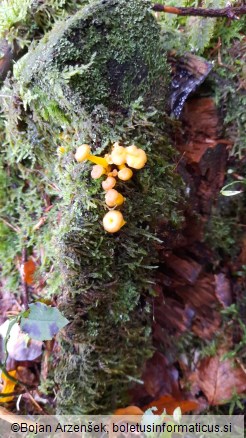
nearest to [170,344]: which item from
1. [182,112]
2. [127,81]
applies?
[182,112]

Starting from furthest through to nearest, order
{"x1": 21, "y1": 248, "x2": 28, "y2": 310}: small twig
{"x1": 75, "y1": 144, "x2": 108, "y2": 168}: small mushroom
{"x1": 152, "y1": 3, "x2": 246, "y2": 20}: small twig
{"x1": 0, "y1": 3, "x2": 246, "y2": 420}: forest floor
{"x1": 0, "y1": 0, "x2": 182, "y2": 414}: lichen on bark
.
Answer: {"x1": 21, "y1": 248, "x2": 28, "y2": 310}: small twig → {"x1": 0, "y1": 3, "x2": 246, "y2": 420}: forest floor → {"x1": 152, "y1": 3, "x2": 246, "y2": 20}: small twig → {"x1": 0, "y1": 0, "x2": 182, "y2": 414}: lichen on bark → {"x1": 75, "y1": 144, "x2": 108, "y2": 168}: small mushroom

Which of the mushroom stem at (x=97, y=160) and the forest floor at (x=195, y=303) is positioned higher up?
the mushroom stem at (x=97, y=160)

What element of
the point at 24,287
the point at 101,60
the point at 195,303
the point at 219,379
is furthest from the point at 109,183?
the point at 219,379

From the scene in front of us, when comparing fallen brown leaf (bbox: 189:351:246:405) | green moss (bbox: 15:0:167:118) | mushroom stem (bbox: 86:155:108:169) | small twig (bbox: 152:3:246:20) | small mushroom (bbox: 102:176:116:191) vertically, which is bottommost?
fallen brown leaf (bbox: 189:351:246:405)

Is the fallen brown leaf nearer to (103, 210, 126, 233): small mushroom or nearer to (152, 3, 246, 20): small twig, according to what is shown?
(103, 210, 126, 233): small mushroom

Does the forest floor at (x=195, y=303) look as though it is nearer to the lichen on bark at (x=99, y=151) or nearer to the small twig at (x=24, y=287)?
the small twig at (x=24, y=287)

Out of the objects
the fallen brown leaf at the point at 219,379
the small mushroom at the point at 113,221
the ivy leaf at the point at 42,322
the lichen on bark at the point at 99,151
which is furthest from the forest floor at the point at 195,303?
the small mushroom at the point at 113,221

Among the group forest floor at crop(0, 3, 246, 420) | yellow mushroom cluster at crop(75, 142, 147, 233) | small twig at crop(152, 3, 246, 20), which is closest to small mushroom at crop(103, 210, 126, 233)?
yellow mushroom cluster at crop(75, 142, 147, 233)
